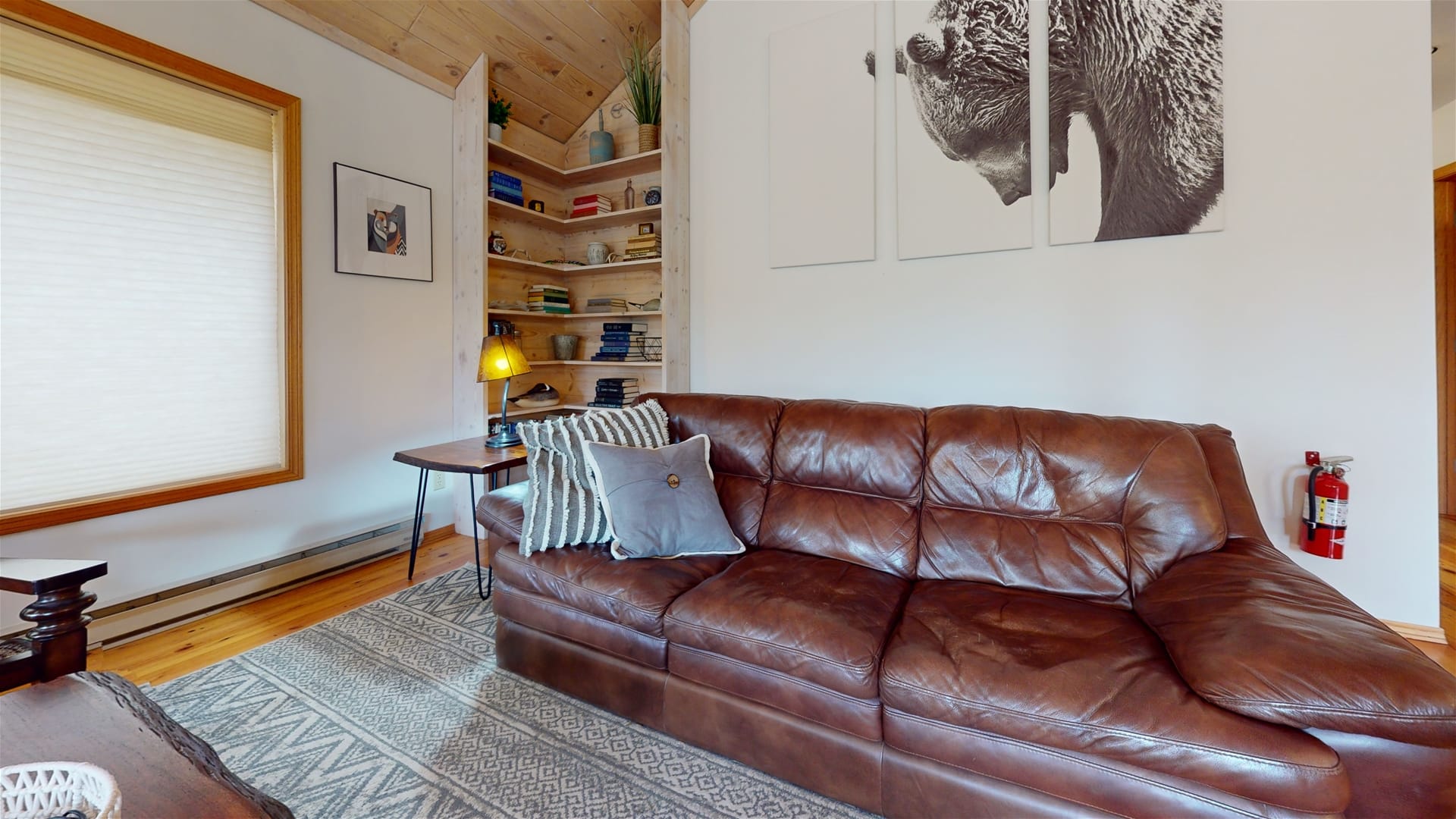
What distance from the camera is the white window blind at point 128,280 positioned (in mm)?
1838

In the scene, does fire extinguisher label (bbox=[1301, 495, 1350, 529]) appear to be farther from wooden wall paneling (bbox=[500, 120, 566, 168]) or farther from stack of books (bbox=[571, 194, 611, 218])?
wooden wall paneling (bbox=[500, 120, 566, 168])

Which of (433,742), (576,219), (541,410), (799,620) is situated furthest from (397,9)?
(799,620)

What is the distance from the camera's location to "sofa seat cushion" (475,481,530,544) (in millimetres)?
1802

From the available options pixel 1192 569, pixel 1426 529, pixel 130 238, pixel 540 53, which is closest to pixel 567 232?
pixel 540 53

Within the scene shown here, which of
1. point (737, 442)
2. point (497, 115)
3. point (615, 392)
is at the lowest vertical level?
point (737, 442)

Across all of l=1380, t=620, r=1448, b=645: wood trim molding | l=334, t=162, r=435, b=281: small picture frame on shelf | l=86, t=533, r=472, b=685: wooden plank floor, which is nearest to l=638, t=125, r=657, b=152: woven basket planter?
l=334, t=162, r=435, b=281: small picture frame on shelf

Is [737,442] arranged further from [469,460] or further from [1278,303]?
[1278,303]

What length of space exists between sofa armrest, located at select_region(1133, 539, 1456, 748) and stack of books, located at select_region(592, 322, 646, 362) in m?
2.71

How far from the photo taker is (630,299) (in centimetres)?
357

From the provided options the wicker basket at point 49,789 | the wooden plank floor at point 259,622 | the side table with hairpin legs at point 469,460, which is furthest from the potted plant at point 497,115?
the wicker basket at point 49,789

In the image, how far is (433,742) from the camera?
60.3 inches

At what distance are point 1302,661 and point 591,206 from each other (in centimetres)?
363

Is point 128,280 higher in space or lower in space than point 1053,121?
lower

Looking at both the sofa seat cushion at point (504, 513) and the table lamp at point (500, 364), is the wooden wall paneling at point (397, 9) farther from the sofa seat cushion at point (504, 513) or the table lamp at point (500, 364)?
the sofa seat cushion at point (504, 513)
